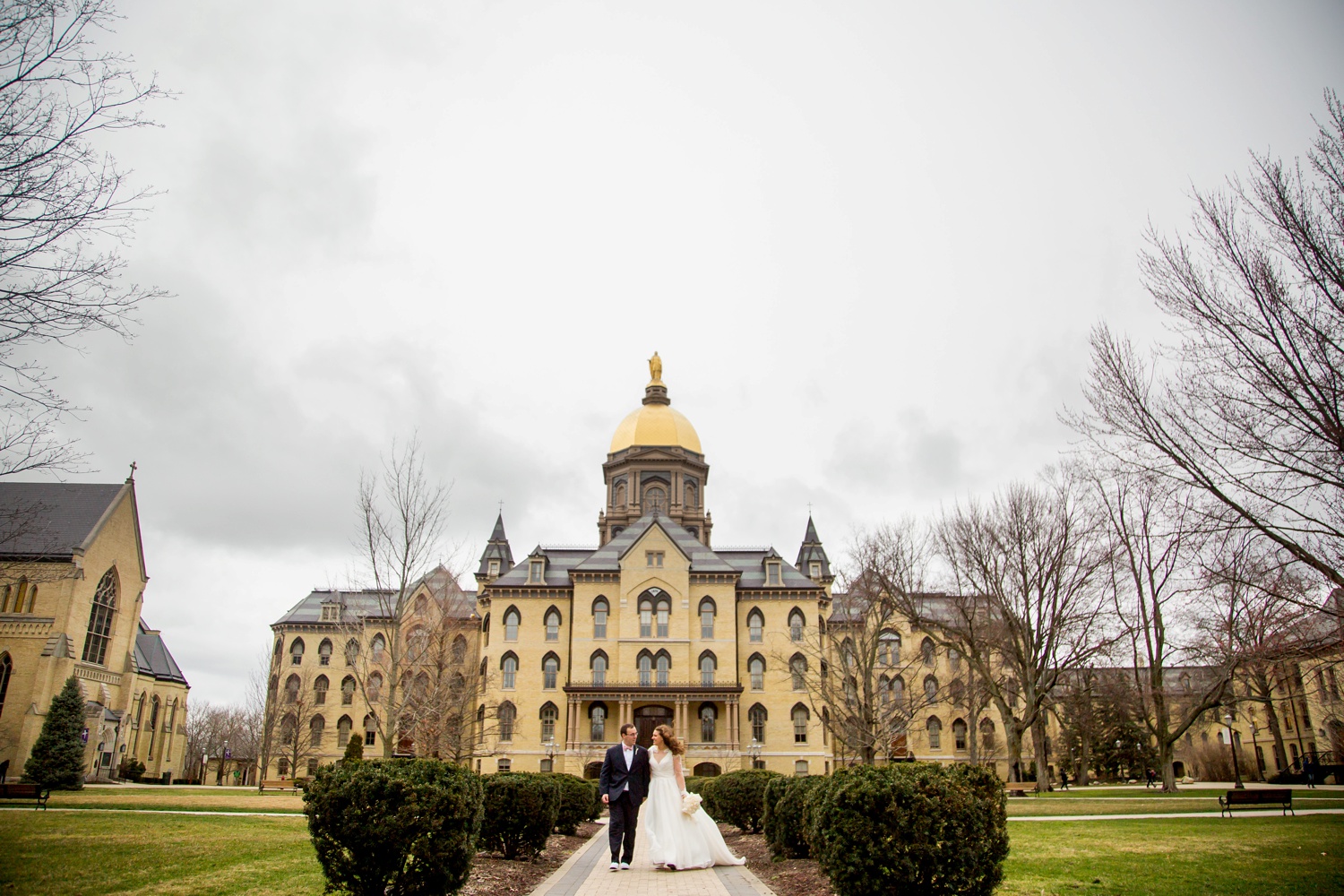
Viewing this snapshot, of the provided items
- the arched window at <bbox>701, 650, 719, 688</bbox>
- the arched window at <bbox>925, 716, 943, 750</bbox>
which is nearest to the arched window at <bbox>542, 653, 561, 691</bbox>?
the arched window at <bbox>701, 650, 719, 688</bbox>

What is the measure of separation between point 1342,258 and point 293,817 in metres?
23.8

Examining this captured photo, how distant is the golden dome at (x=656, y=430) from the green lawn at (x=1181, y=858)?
154 ft

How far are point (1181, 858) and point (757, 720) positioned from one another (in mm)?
39012

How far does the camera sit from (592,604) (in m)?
51.4

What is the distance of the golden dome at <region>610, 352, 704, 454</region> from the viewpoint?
63.8m

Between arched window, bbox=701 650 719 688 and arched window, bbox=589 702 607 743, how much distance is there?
5922 mm

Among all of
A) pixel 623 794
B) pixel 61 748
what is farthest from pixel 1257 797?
pixel 61 748

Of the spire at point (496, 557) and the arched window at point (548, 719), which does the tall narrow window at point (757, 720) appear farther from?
the spire at point (496, 557)

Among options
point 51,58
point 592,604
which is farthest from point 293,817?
point 592,604

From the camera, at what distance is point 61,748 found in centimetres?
3425

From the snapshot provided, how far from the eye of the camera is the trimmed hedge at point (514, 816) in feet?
43.8

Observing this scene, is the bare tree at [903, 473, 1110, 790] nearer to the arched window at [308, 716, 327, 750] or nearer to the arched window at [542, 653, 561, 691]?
the arched window at [542, 653, 561, 691]

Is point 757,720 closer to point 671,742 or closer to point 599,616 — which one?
point 599,616

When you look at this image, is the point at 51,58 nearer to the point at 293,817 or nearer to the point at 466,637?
the point at 293,817
